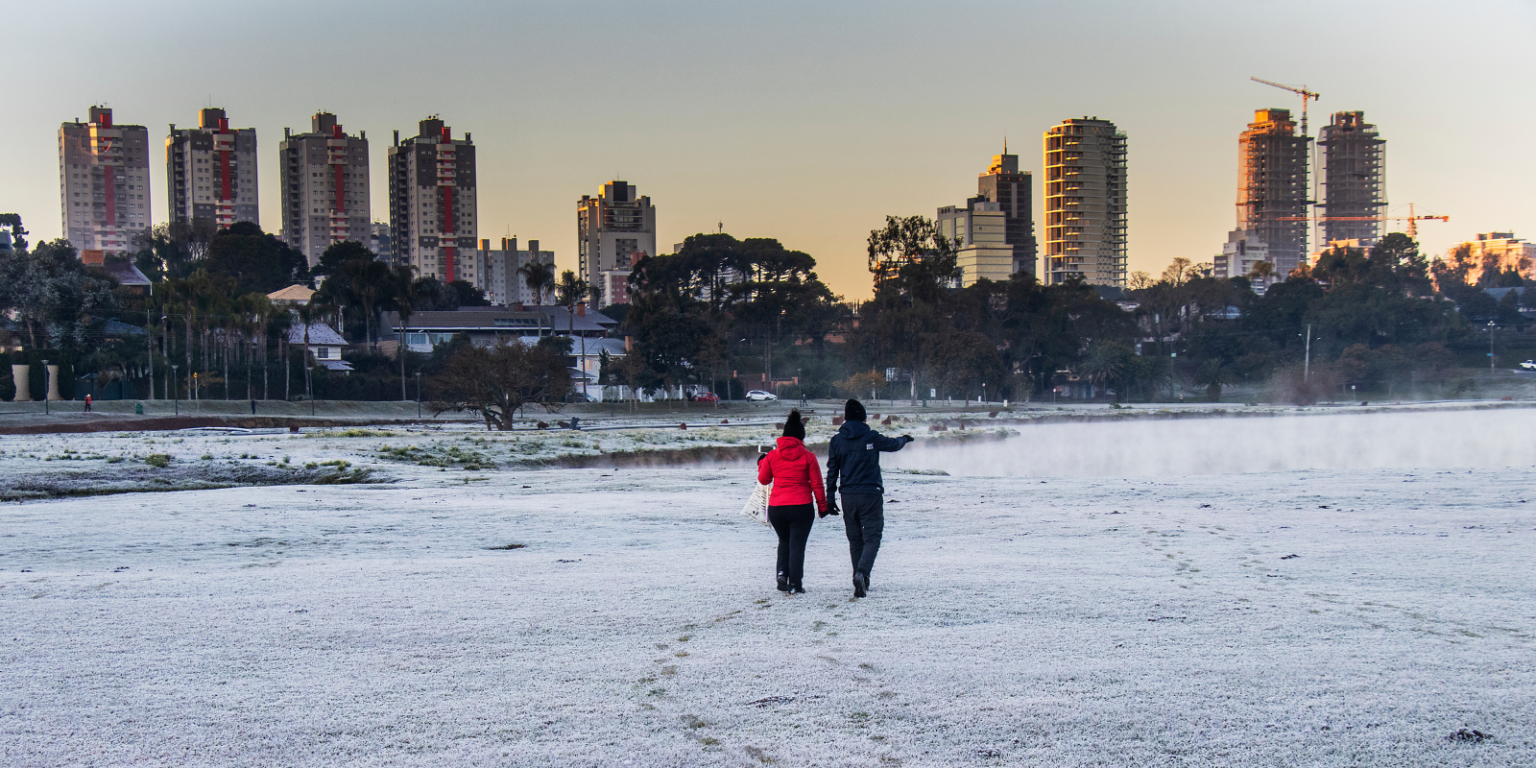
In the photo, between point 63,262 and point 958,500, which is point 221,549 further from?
point 63,262

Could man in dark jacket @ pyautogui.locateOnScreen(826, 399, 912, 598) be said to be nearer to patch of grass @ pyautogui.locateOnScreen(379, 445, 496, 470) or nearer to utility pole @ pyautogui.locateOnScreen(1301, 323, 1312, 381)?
patch of grass @ pyautogui.locateOnScreen(379, 445, 496, 470)

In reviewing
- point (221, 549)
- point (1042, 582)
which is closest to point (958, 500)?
point (1042, 582)

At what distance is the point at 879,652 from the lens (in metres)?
8.15

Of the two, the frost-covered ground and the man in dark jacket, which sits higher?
the man in dark jacket

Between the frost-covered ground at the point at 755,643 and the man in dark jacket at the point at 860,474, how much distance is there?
27.4 inches

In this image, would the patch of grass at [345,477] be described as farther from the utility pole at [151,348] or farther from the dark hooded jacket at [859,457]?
the utility pole at [151,348]

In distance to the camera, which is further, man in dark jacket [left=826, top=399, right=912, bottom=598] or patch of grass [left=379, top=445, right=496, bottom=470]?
patch of grass [left=379, top=445, right=496, bottom=470]

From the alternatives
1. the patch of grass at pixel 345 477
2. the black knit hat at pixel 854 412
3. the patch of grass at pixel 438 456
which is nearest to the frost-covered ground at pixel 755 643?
the black knit hat at pixel 854 412

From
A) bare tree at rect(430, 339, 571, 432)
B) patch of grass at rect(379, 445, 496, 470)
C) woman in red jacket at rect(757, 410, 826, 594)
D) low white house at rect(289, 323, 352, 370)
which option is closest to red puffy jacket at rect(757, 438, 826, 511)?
woman in red jacket at rect(757, 410, 826, 594)

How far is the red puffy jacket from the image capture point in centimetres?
1005

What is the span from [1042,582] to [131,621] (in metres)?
8.56

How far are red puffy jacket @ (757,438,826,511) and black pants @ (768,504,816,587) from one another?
0.08 m

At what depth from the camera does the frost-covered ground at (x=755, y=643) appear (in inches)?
245

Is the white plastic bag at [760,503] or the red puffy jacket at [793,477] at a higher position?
the red puffy jacket at [793,477]
